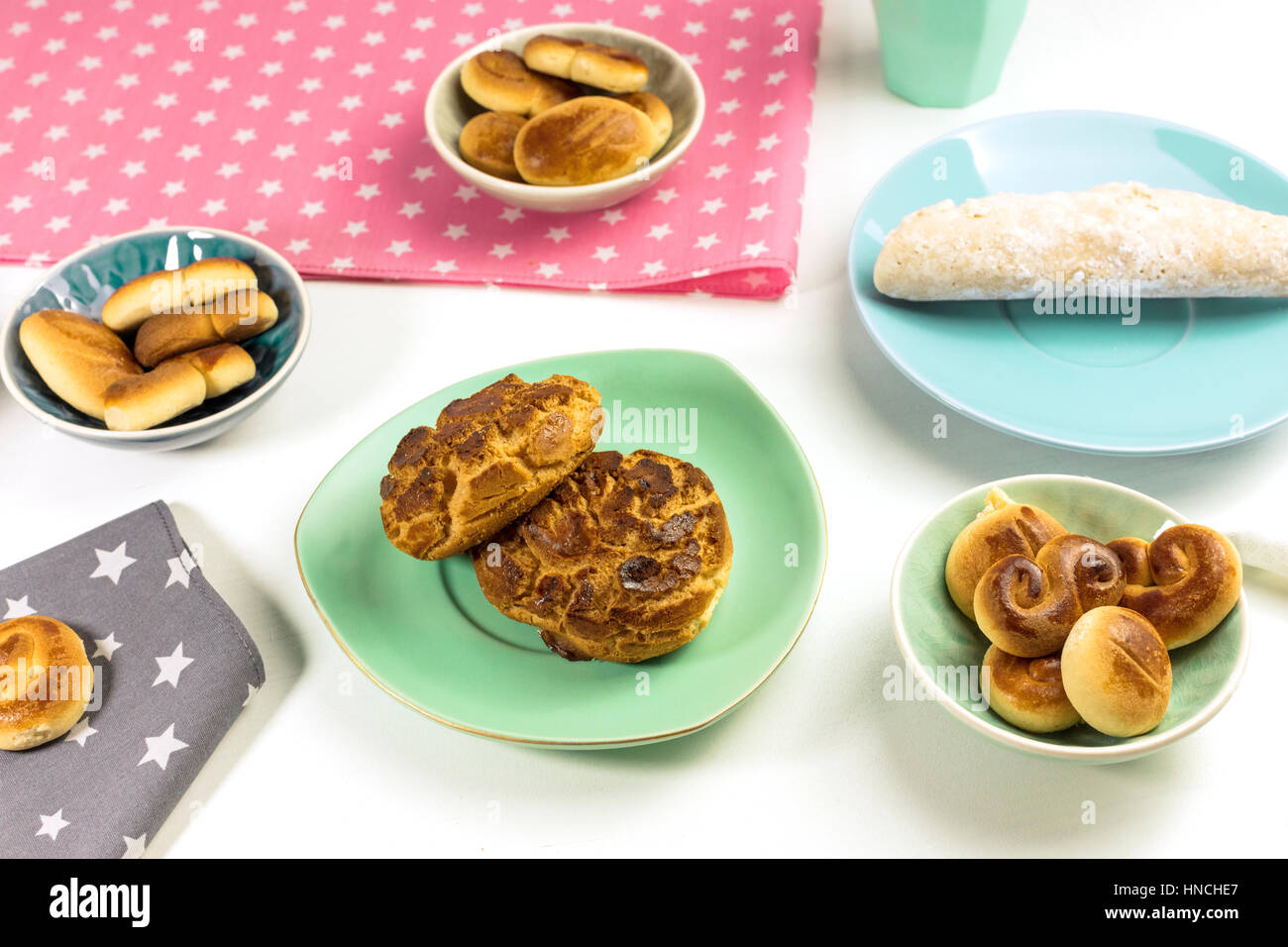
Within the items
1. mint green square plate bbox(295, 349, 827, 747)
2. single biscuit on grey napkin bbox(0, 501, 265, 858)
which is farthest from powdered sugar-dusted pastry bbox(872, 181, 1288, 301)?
single biscuit on grey napkin bbox(0, 501, 265, 858)

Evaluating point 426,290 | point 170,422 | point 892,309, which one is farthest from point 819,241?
point 170,422

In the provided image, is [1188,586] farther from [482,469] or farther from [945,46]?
[945,46]

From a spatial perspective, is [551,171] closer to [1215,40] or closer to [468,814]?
[468,814]

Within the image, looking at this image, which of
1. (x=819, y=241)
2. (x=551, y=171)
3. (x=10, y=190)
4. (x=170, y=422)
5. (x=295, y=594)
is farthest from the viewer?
(x=10, y=190)

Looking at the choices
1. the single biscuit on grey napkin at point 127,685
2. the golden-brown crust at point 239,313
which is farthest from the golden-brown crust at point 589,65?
the single biscuit on grey napkin at point 127,685

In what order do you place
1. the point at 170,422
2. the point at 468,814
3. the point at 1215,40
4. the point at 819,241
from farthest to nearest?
the point at 1215,40 < the point at 819,241 < the point at 170,422 < the point at 468,814

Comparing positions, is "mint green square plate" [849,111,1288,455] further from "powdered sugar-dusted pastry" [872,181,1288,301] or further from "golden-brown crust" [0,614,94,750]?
"golden-brown crust" [0,614,94,750]

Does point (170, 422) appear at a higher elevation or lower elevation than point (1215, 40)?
lower

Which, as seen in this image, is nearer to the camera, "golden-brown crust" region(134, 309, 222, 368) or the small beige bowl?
"golden-brown crust" region(134, 309, 222, 368)
